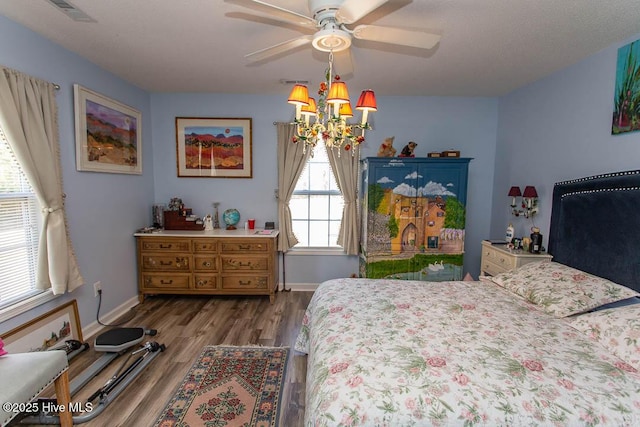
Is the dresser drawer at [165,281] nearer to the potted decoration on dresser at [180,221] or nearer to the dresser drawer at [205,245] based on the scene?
the dresser drawer at [205,245]

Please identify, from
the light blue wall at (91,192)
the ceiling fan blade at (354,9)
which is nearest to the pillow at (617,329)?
the ceiling fan blade at (354,9)

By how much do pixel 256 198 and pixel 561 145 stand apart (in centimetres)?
346

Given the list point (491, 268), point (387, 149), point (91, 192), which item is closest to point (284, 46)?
point (387, 149)

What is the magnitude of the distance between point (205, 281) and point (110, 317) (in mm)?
985

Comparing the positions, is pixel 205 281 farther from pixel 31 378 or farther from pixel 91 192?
pixel 31 378

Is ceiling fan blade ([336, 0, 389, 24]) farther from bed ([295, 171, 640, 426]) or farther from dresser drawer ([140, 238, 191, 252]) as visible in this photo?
dresser drawer ([140, 238, 191, 252])

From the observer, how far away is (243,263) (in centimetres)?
357

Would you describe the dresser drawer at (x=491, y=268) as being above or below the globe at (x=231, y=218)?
below

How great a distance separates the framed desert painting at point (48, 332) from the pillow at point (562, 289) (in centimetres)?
372

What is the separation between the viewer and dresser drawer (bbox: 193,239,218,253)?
11.6 feet

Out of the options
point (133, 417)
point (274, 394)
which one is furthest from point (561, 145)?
point (133, 417)

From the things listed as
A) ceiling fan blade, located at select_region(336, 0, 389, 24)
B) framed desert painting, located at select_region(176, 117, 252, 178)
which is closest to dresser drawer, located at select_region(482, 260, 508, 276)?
ceiling fan blade, located at select_region(336, 0, 389, 24)

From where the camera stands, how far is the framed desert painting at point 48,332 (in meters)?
2.10

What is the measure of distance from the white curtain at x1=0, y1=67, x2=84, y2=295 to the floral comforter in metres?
2.15
